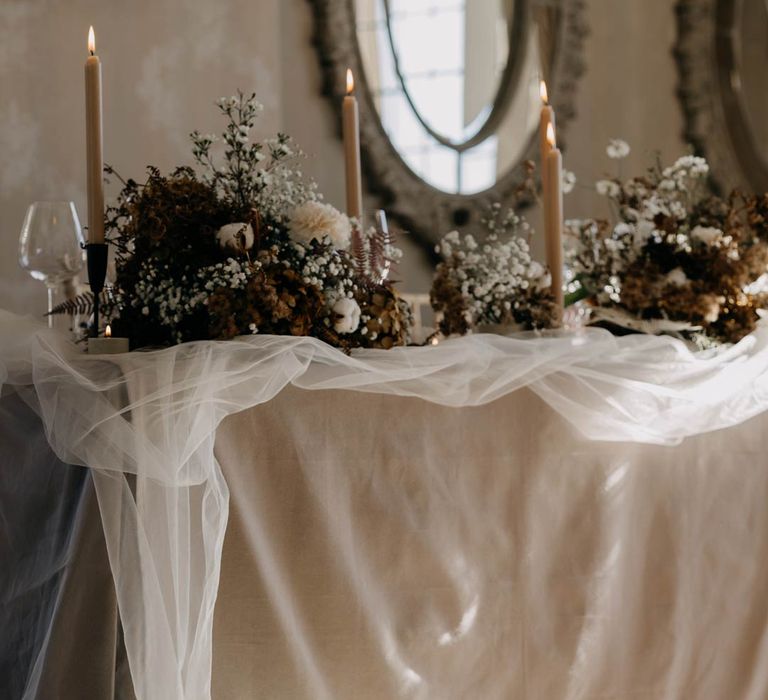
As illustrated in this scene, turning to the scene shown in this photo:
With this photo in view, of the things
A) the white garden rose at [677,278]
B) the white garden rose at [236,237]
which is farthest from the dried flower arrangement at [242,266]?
the white garden rose at [677,278]

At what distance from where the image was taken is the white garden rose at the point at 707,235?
5.31 ft

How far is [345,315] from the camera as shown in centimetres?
134

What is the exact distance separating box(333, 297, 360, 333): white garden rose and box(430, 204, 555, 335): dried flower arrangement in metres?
0.36

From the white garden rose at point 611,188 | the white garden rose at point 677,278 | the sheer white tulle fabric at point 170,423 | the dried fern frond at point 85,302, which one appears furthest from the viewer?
the white garden rose at point 611,188

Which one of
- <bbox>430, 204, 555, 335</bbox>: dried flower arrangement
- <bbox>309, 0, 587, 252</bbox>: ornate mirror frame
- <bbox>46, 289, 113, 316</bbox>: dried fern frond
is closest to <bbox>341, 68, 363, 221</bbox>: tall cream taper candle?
<bbox>430, 204, 555, 335</bbox>: dried flower arrangement

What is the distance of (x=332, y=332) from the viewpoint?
53.8 inches

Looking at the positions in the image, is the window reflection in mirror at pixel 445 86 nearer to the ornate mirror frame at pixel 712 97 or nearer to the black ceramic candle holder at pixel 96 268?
the ornate mirror frame at pixel 712 97

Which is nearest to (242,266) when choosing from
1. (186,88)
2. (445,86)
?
(186,88)

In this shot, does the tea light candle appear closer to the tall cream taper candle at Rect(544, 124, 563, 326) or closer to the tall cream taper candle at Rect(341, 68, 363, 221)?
the tall cream taper candle at Rect(341, 68, 363, 221)

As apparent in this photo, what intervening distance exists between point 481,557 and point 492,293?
47cm

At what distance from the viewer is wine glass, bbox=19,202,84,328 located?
4.88 ft

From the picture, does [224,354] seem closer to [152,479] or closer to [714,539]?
[152,479]

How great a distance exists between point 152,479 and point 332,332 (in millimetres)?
336

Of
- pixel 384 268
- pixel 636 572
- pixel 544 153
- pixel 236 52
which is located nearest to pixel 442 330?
pixel 384 268
